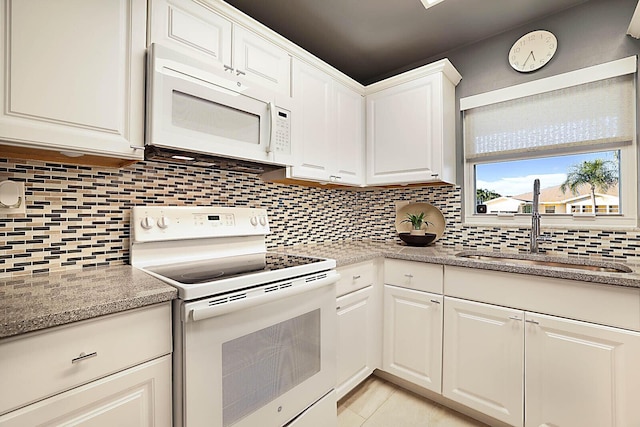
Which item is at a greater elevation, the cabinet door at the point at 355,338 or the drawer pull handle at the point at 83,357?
the drawer pull handle at the point at 83,357

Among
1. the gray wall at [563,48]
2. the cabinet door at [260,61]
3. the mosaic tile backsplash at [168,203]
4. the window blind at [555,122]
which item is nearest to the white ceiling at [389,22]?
the gray wall at [563,48]

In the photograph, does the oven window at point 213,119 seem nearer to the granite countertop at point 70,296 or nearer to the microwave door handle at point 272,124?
the microwave door handle at point 272,124

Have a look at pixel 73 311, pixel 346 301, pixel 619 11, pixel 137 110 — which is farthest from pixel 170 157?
pixel 619 11

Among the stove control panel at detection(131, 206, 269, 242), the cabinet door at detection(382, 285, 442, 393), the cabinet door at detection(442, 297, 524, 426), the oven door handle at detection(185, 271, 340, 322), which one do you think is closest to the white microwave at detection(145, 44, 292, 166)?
the stove control panel at detection(131, 206, 269, 242)

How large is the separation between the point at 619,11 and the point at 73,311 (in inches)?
115

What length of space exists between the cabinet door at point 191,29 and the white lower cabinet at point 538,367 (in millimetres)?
1818

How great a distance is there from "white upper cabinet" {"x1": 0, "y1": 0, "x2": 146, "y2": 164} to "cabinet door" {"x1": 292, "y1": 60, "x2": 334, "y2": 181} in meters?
0.85

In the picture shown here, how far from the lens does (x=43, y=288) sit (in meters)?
1.00

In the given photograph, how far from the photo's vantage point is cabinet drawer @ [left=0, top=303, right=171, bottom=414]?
0.74m

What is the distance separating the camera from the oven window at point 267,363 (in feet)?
3.66

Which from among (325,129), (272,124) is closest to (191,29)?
(272,124)

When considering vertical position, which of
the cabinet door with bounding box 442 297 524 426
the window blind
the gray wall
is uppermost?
the gray wall

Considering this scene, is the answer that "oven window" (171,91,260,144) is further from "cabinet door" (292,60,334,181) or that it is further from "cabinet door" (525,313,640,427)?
"cabinet door" (525,313,640,427)

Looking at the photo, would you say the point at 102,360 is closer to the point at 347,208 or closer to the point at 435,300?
the point at 435,300
